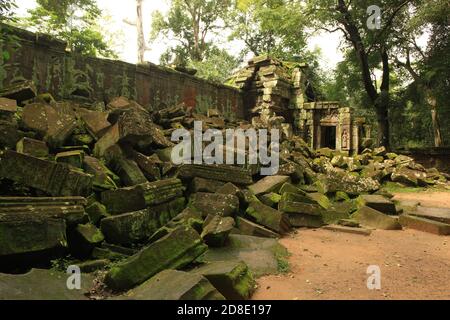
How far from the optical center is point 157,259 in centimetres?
304

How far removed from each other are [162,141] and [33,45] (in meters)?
3.85

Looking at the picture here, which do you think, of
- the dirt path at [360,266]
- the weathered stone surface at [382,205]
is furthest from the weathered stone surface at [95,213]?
the weathered stone surface at [382,205]

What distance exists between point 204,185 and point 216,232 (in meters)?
1.48

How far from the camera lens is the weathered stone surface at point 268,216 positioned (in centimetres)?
511

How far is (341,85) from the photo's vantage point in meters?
19.6

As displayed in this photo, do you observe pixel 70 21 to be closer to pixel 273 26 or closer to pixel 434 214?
pixel 273 26

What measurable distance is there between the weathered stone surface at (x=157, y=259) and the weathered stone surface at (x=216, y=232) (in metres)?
0.55

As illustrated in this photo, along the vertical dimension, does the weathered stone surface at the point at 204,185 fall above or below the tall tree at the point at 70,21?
below

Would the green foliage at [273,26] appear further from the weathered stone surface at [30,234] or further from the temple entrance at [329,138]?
the weathered stone surface at [30,234]

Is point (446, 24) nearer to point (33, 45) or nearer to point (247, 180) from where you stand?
point (247, 180)

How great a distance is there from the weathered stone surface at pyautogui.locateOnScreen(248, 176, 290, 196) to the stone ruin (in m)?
7.79

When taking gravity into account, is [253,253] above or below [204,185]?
below

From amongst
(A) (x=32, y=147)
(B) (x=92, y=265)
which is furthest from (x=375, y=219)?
A: (A) (x=32, y=147)

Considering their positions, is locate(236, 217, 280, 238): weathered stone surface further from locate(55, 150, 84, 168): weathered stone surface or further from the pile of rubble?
locate(55, 150, 84, 168): weathered stone surface
